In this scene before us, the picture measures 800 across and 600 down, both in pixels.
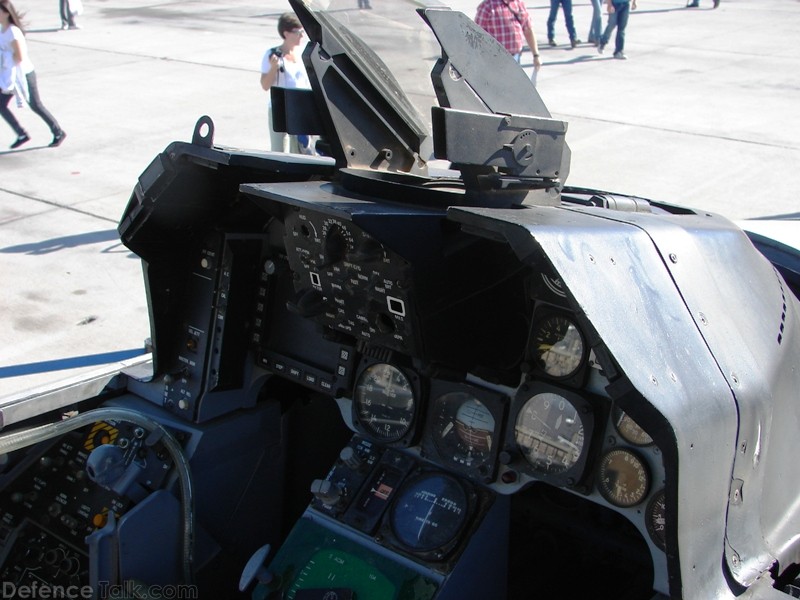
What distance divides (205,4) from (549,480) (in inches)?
837

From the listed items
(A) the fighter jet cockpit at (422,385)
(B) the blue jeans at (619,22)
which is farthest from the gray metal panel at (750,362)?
(B) the blue jeans at (619,22)

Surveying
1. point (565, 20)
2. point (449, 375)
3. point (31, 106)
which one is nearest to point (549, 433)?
point (449, 375)

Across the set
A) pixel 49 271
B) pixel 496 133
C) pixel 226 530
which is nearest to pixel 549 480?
pixel 496 133

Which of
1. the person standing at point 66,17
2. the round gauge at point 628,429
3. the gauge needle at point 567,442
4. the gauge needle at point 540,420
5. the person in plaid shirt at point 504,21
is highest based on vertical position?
the person in plaid shirt at point 504,21

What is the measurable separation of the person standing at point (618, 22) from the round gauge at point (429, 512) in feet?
44.0

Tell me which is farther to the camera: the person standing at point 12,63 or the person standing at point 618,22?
the person standing at point 618,22

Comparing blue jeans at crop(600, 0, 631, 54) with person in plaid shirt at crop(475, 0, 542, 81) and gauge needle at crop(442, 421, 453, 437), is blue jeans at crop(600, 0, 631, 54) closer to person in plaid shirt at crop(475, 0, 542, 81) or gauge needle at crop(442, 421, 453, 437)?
person in plaid shirt at crop(475, 0, 542, 81)

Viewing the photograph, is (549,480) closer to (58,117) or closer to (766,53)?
(58,117)

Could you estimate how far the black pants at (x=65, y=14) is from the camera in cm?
1839

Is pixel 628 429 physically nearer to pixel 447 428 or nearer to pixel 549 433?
pixel 549 433

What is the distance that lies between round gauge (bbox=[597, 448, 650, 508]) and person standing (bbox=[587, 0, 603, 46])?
1486 centimetres

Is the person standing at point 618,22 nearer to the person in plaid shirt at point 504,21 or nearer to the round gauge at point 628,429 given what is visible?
the person in plaid shirt at point 504,21

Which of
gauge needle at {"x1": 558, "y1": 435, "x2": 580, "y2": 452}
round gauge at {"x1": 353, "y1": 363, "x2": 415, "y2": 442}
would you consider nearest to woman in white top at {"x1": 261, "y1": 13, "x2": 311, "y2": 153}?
round gauge at {"x1": 353, "y1": 363, "x2": 415, "y2": 442}

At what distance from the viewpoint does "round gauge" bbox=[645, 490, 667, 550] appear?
280 centimetres
